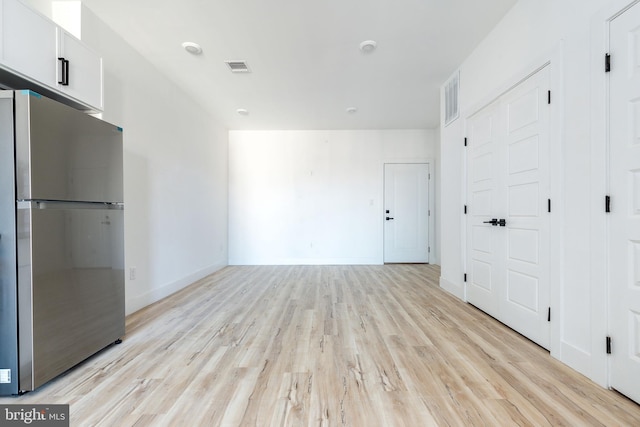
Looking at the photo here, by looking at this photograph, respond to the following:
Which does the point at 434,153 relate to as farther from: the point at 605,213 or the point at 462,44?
the point at 605,213

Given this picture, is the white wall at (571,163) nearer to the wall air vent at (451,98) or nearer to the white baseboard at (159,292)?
the wall air vent at (451,98)

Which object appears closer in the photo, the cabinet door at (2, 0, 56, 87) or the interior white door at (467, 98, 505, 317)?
the cabinet door at (2, 0, 56, 87)

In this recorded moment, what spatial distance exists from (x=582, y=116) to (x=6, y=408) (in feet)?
12.1

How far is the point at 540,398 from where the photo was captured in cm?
158

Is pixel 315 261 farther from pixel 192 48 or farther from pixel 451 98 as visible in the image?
pixel 192 48

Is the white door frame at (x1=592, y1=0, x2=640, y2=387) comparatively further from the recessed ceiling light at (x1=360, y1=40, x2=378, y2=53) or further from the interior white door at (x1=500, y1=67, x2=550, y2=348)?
the recessed ceiling light at (x1=360, y1=40, x2=378, y2=53)

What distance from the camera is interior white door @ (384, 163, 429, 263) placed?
20.5 feet

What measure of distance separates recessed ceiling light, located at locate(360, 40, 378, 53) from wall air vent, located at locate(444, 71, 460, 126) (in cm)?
124

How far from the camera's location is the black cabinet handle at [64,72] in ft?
6.16

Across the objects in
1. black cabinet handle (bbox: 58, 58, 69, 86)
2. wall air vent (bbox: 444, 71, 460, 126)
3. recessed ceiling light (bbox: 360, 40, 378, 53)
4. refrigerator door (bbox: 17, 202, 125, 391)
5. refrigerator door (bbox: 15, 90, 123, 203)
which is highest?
recessed ceiling light (bbox: 360, 40, 378, 53)

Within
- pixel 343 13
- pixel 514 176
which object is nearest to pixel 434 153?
pixel 514 176

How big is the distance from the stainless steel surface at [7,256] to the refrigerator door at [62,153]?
40mm

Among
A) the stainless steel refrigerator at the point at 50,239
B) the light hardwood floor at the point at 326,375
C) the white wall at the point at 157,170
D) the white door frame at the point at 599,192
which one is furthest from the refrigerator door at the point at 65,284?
the white door frame at the point at 599,192

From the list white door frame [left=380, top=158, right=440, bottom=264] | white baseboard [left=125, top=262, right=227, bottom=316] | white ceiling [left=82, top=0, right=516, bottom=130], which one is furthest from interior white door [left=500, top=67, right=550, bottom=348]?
white baseboard [left=125, top=262, right=227, bottom=316]
